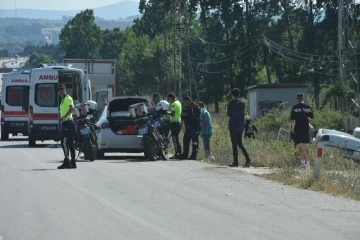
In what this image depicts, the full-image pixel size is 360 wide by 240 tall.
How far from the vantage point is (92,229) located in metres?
11.2

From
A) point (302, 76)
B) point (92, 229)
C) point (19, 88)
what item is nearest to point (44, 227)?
point (92, 229)

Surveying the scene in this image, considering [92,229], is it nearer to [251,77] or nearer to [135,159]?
[135,159]

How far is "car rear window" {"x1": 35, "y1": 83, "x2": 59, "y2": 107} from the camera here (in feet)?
106

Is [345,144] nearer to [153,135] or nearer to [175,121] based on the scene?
[175,121]

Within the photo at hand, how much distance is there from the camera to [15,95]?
1519 inches

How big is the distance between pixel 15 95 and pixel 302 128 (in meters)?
20.7

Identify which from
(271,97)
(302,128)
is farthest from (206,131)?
(271,97)

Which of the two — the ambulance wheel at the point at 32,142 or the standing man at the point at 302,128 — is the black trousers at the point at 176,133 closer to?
the standing man at the point at 302,128

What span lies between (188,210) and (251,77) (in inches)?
2521

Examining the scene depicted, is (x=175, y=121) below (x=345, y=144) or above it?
above

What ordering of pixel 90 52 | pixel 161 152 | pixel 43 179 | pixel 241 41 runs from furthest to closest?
1. pixel 90 52
2. pixel 241 41
3. pixel 161 152
4. pixel 43 179

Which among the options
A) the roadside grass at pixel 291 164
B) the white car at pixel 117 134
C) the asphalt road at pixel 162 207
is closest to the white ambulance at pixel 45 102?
the roadside grass at pixel 291 164

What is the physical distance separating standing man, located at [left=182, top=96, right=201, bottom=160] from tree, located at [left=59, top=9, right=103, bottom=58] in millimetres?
107693

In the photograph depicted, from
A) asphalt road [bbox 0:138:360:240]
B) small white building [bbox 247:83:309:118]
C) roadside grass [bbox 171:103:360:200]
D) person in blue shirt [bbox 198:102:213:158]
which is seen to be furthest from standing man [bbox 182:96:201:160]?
small white building [bbox 247:83:309:118]
